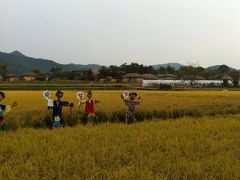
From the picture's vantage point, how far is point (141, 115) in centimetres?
1090

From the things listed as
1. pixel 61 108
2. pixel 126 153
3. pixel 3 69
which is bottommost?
pixel 126 153

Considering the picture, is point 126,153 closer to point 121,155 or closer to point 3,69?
point 121,155

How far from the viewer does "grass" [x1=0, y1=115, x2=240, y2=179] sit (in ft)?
13.6

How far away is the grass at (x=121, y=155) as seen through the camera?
13.6ft

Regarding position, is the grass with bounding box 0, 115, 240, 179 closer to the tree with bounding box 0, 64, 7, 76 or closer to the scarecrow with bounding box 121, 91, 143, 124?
the scarecrow with bounding box 121, 91, 143, 124

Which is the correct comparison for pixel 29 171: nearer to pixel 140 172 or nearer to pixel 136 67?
pixel 140 172

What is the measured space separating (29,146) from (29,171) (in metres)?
1.44

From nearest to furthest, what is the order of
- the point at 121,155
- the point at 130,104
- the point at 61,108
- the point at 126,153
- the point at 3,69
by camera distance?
the point at 121,155, the point at 126,153, the point at 61,108, the point at 130,104, the point at 3,69

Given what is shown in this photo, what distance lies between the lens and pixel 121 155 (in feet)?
16.5

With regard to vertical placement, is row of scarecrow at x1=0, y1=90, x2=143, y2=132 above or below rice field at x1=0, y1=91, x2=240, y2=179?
above

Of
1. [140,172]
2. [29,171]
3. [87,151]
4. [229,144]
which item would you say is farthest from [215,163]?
[29,171]

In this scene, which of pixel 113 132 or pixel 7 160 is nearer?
pixel 7 160

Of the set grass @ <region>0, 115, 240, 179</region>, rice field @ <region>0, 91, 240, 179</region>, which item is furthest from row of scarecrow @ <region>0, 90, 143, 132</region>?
grass @ <region>0, 115, 240, 179</region>

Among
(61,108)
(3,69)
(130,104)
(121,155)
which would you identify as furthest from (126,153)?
(3,69)
